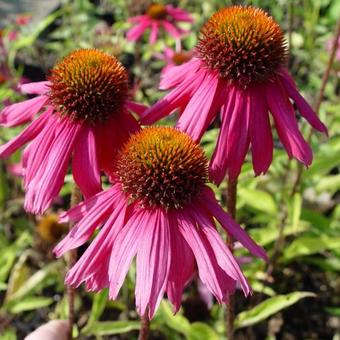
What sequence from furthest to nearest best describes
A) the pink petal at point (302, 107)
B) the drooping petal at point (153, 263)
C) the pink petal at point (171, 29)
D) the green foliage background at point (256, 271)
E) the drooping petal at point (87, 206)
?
the pink petal at point (171, 29) < the green foliage background at point (256, 271) < the pink petal at point (302, 107) < the drooping petal at point (87, 206) < the drooping petal at point (153, 263)

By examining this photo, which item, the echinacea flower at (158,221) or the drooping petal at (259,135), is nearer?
the echinacea flower at (158,221)

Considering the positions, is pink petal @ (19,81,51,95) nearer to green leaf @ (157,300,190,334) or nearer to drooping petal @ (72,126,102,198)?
drooping petal @ (72,126,102,198)

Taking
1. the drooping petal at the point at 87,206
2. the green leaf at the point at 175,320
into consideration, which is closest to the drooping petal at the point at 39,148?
the drooping petal at the point at 87,206

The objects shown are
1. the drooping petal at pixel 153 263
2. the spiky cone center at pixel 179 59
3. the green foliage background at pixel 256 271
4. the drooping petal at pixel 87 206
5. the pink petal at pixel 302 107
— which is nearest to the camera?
the drooping petal at pixel 153 263

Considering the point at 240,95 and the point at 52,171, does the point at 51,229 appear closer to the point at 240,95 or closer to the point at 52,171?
the point at 52,171

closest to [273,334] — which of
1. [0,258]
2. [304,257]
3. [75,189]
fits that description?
[304,257]

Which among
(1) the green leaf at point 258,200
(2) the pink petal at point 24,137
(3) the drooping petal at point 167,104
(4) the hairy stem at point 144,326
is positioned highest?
(3) the drooping petal at point 167,104

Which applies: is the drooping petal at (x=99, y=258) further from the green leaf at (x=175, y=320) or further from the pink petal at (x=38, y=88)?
the green leaf at (x=175, y=320)

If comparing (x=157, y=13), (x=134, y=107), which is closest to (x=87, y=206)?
(x=134, y=107)
